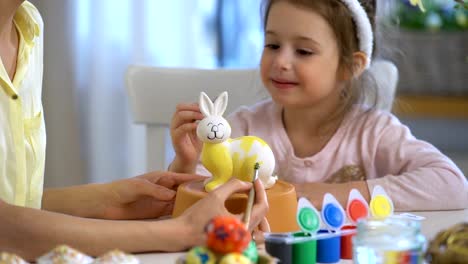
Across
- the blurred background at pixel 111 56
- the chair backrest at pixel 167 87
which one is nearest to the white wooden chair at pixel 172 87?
the chair backrest at pixel 167 87

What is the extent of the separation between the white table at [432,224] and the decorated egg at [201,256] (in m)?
0.24

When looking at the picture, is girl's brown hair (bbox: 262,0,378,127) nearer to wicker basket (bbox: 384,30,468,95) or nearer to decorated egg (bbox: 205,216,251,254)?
decorated egg (bbox: 205,216,251,254)

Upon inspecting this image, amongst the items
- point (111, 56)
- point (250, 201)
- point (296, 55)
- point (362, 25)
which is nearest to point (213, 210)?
point (250, 201)

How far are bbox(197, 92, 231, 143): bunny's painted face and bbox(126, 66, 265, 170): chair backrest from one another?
0.73m

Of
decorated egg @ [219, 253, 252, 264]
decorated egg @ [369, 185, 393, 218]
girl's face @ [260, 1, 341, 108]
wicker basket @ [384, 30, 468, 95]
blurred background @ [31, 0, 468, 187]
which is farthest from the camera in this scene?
wicker basket @ [384, 30, 468, 95]

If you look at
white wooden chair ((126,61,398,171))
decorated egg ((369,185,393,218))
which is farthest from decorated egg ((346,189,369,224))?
white wooden chair ((126,61,398,171))

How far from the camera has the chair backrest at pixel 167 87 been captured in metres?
1.98

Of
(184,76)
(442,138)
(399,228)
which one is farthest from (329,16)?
(442,138)

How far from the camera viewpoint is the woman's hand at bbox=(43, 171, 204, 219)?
142cm

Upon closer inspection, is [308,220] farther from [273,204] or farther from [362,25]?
[362,25]

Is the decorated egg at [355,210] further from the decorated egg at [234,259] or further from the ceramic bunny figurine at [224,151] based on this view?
the decorated egg at [234,259]

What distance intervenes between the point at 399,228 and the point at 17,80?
0.75 meters

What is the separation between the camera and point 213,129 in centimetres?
123

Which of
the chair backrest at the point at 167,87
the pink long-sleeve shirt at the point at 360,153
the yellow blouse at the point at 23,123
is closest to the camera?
the yellow blouse at the point at 23,123
